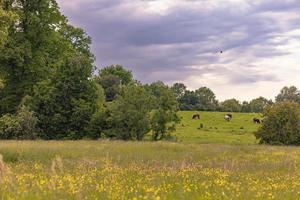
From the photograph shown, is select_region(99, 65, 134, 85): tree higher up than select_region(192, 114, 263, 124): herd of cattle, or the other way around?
select_region(99, 65, 134, 85): tree

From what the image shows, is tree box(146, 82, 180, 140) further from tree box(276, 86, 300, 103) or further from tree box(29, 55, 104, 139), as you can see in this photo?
tree box(276, 86, 300, 103)

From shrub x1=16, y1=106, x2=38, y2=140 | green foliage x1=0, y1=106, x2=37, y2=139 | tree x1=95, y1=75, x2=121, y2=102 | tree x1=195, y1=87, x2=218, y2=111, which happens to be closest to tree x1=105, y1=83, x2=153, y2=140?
shrub x1=16, y1=106, x2=38, y2=140

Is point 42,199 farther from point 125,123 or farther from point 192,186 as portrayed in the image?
point 125,123

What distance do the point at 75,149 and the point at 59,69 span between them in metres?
24.2

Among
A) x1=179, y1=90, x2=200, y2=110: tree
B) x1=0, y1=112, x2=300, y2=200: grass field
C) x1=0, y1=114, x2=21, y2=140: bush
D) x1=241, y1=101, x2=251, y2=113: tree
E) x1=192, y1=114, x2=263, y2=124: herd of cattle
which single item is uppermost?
x1=179, y1=90, x2=200, y2=110: tree

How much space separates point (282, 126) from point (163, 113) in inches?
490

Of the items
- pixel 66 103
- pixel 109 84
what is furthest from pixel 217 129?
pixel 109 84

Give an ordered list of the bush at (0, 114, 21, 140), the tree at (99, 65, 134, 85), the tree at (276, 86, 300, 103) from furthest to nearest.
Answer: the tree at (276, 86, 300, 103) → the tree at (99, 65, 134, 85) → the bush at (0, 114, 21, 140)

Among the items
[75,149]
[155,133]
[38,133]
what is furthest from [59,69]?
[75,149]

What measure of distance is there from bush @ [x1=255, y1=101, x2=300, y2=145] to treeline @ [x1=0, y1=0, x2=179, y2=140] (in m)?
9.89

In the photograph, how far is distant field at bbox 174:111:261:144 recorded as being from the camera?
56781 millimetres

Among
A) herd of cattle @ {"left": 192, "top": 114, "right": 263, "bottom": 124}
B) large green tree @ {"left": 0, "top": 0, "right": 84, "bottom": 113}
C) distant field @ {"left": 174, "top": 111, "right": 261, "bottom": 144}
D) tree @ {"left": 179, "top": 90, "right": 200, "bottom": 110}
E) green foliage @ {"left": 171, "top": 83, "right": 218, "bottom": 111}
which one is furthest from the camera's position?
tree @ {"left": 179, "top": 90, "right": 200, "bottom": 110}

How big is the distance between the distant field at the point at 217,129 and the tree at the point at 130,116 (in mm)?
5400

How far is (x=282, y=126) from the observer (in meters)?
49.0
